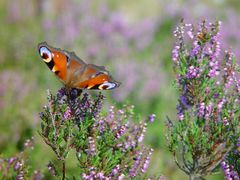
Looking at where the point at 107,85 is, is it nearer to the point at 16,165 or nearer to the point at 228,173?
the point at 228,173

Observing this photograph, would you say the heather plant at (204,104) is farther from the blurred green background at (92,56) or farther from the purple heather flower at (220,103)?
the blurred green background at (92,56)

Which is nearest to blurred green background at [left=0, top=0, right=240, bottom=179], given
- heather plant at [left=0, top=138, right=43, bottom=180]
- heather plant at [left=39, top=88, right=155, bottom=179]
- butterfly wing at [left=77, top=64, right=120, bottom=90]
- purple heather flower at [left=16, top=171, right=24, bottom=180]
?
heather plant at [left=0, top=138, right=43, bottom=180]

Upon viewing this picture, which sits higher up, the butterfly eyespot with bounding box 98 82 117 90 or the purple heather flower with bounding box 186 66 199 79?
the purple heather flower with bounding box 186 66 199 79

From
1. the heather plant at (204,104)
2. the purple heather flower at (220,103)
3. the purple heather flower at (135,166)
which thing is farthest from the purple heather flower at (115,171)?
the purple heather flower at (220,103)

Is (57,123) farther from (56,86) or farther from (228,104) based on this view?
(56,86)

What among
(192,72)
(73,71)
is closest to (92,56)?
(73,71)

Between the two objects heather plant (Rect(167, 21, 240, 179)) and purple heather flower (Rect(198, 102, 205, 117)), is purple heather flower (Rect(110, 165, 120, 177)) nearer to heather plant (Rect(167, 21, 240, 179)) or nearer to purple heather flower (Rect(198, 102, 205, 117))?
heather plant (Rect(167, 21, 240, 179))

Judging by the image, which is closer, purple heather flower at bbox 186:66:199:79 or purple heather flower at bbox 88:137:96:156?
purple heather flower at bbox 88:137:96:156
